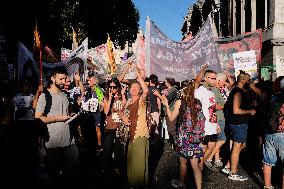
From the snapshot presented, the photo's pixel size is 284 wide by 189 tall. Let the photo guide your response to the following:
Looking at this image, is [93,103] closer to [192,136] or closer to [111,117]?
[111,117]

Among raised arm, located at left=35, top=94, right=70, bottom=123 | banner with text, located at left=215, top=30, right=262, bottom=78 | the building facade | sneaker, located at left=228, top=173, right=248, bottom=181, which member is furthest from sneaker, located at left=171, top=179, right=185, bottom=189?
the building facade

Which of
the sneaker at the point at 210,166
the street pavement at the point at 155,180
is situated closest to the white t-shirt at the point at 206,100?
the street pavement at the point at 155,180

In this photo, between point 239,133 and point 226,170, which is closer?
point 239,133

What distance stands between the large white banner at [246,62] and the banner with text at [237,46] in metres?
0.13

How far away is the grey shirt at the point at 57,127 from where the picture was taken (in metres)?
5.27

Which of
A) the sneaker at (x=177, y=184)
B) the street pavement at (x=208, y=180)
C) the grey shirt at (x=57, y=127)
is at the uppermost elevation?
the grey shirt at (x=57, y=127)

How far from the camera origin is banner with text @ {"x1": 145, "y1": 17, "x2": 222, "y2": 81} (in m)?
8.57

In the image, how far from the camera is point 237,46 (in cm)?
981

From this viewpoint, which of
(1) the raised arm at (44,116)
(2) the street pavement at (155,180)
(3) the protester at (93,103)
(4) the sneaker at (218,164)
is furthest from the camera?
(3) the protester at (93,103)

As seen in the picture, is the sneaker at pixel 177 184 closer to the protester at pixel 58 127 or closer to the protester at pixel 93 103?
the protester at pixel 58 127

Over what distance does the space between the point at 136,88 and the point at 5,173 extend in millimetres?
2419

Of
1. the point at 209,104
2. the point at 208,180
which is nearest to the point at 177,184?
the point at 208,180

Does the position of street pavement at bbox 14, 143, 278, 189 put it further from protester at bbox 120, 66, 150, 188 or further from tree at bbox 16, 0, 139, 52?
tree at bbox 16, 0, 139, 52

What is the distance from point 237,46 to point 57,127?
566cm
